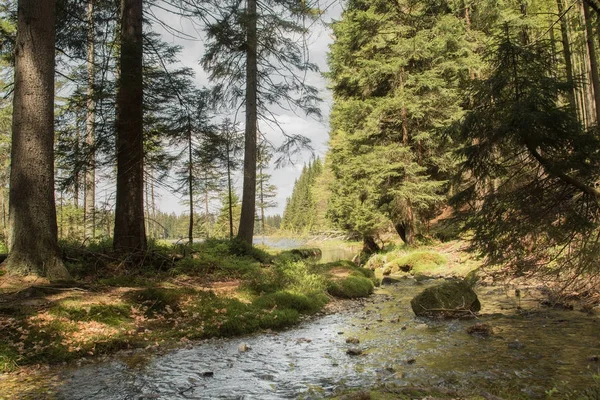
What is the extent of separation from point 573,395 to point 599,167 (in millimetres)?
3207

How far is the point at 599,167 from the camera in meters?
5.31

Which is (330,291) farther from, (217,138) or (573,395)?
(573,395)

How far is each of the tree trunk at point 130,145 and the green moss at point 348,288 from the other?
607cm

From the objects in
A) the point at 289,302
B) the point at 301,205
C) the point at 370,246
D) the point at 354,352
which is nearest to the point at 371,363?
the point at 354,352

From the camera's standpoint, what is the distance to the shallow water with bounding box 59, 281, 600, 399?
14.8 feet

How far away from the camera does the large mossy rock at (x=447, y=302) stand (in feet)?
28.6

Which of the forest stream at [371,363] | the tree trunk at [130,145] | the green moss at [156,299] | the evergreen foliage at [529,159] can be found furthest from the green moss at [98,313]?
the evergreen foliage at [529,159]

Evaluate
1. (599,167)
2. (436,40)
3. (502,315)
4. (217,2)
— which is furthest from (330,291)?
(436,40)

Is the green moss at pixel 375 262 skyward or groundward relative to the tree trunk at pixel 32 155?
groundward

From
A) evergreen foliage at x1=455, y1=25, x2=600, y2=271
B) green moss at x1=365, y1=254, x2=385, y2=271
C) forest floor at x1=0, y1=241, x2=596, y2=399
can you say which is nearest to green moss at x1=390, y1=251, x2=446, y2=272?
green moss at x1=365, y1=254, x2=385, y2=271

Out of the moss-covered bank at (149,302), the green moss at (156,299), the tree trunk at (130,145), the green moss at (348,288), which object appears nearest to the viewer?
the moss-covered bank at (149,302)

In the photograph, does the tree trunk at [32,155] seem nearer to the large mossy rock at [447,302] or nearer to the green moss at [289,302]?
the green moss at [289,302]

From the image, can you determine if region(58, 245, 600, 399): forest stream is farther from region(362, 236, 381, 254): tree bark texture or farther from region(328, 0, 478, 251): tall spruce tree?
region(362, 236, 381, 254): tree bark texture

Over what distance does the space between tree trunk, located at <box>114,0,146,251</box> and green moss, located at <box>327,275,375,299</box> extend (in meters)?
6.07
